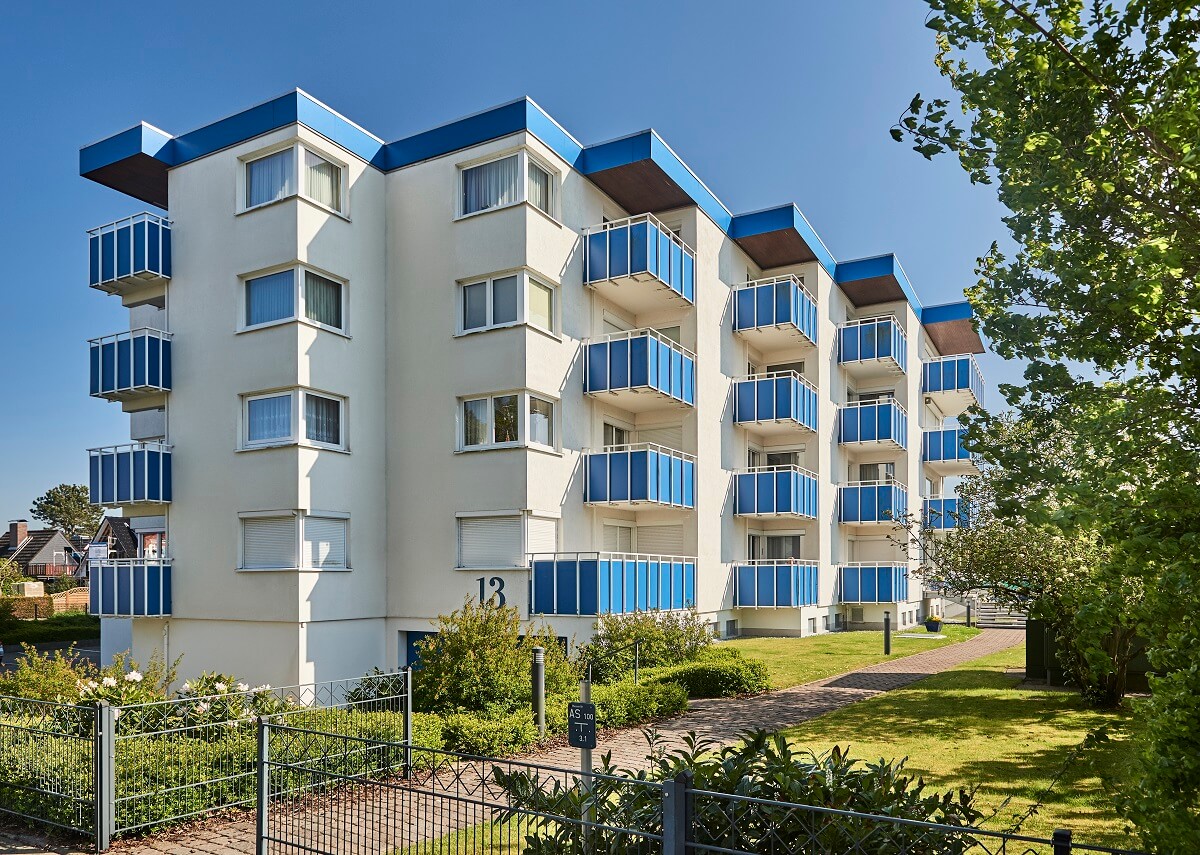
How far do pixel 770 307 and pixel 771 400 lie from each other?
2.90 meters

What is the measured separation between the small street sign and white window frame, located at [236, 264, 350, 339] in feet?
50.5

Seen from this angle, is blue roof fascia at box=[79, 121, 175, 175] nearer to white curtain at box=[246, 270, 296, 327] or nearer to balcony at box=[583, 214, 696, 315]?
white curtain at box=[246, 270, 296, 327]

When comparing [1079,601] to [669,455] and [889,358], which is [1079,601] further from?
[889,358]

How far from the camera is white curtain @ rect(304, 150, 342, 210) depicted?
69.7ft

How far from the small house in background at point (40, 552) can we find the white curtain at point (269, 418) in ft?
256

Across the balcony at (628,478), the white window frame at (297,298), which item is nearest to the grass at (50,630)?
the white window frame at (297,298)

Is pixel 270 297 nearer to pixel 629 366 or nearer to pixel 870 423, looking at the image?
pixel 629 366

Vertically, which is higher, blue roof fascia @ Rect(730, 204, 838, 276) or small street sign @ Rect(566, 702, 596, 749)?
blue roof fascia @ Rect(730, 204, 838, 276)

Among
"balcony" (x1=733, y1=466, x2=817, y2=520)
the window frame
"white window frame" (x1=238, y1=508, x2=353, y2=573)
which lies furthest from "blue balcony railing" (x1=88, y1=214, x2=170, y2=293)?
"balcony" (x1=733, y1=466, x2=817, y2=520)

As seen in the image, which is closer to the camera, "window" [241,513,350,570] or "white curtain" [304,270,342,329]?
"window" [241,513,350,570]

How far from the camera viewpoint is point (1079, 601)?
553cm

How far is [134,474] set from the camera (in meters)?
22.2

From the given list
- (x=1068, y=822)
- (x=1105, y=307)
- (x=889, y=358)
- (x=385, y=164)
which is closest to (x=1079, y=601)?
(x=1105, y=307)

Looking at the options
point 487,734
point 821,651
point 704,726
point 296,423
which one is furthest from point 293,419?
point 821,651
